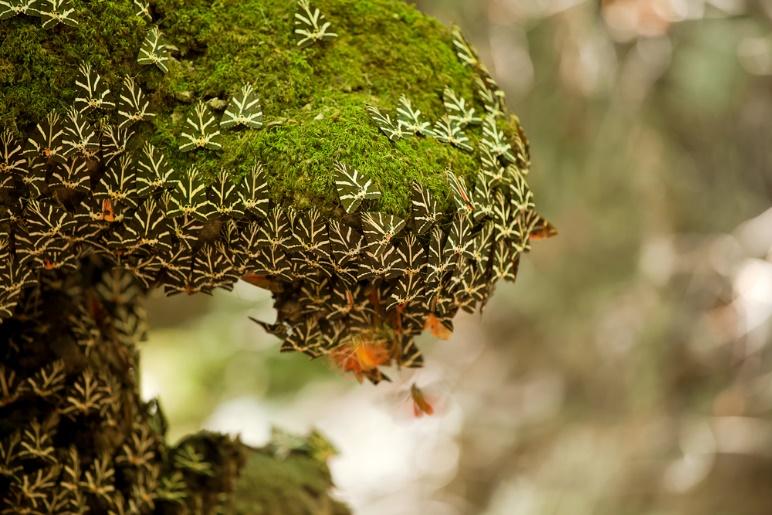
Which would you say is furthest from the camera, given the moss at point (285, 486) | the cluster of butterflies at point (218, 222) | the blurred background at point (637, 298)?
the blurred background at point (637, 298)

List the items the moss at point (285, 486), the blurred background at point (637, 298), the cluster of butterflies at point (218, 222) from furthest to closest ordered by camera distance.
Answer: the blurred background at point (637, 298) → the moss at point (285, 486) → the cluster of butterflies at point (218, 222)

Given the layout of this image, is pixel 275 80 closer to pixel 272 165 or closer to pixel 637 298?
pixel 272 165

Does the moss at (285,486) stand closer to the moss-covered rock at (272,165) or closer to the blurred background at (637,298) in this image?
the moss-covered rock at (272,165)

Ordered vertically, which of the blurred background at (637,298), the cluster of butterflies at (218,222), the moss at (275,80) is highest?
the blurred background at (637,298)

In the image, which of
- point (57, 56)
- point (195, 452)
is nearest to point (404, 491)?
point (195, 452)

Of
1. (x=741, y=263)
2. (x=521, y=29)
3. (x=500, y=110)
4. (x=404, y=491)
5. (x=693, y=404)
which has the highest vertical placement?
(x=521, y=29)

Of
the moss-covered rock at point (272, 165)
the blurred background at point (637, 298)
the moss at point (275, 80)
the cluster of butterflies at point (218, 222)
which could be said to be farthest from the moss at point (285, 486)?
the blurred background at point (637, 298)

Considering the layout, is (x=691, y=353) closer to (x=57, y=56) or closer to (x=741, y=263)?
(x=741, y=263)
